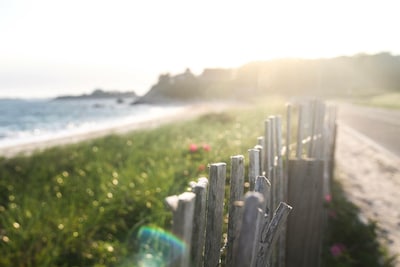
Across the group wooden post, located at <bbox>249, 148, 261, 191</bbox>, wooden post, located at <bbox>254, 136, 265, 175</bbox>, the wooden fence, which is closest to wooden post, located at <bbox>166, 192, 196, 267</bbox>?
the wooden fence

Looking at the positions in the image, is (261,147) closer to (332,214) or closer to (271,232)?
(271,232)

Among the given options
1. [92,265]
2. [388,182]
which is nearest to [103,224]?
[92,265]

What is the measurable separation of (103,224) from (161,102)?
117329 millimetres

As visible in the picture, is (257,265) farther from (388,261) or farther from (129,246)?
(388,261)

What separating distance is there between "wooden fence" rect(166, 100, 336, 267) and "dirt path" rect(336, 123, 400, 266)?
1148mm

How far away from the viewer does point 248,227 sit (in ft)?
3.76

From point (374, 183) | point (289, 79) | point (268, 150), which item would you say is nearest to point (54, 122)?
point (374, 183)

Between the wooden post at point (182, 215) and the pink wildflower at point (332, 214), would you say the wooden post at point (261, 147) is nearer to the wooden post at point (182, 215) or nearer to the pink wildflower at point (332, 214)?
the wooden post at point (182, 215)

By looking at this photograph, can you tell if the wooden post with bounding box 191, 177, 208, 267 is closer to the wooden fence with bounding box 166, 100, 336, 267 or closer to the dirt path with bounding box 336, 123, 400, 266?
the wooden fence with bounding box 166, 100, 336, 267

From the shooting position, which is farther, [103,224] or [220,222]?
[103,224]

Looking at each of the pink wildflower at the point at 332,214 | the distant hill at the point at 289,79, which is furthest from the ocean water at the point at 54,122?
the distant hill at the point at 289,79

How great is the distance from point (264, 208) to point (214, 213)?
21 centimetres

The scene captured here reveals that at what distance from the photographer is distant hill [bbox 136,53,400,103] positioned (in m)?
107

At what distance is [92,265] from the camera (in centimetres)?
393
